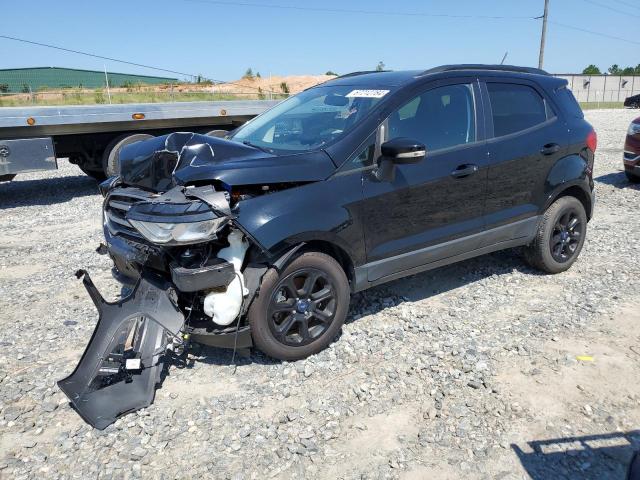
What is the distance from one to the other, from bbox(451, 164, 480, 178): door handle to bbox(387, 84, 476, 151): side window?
19 centimetres

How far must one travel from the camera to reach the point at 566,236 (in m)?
5.02

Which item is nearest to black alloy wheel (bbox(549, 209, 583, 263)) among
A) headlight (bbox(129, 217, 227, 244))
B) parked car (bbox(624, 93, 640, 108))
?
headlight (bbox(129, 217, 227, 244))

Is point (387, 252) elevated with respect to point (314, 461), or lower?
elevated

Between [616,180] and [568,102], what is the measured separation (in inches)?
225

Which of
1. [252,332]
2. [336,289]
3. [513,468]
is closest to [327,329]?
[336,289]

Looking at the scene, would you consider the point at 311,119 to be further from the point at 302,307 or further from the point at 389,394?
the point at 389,394

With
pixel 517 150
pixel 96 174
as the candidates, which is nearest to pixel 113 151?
pixel 96 174

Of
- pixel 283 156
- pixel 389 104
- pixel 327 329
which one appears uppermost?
pixel 389 104

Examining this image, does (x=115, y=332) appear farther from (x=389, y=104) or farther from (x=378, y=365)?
(x=389, y=104)

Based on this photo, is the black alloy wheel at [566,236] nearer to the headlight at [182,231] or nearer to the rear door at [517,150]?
the rear door at [517,150]

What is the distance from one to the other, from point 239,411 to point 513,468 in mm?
1552

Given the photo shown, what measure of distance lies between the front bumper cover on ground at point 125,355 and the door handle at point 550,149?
344 cm

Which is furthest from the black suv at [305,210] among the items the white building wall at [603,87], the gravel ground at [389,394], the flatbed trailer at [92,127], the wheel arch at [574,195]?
the white building wall at [603,87]

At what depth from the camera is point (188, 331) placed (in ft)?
10.6
